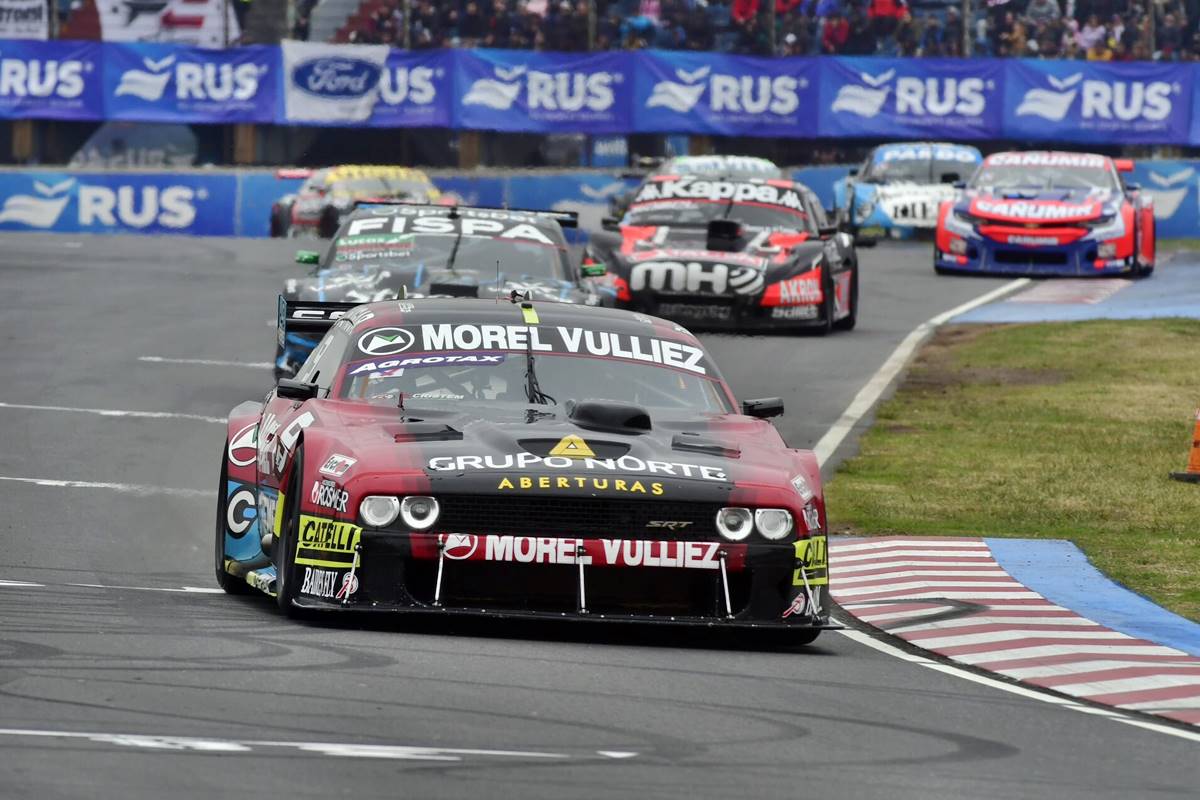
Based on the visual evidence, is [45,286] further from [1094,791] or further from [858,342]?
[1094,791]

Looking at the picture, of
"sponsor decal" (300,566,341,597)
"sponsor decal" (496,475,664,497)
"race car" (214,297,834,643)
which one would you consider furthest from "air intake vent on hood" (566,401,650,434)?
"sponsor decal" (300,566,341,597)

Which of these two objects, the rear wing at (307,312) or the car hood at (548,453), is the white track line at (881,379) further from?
the car hood at (548,453)

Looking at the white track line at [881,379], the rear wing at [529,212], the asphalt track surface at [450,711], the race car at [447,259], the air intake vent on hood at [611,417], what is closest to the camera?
the asphalt track surface at [450,711]

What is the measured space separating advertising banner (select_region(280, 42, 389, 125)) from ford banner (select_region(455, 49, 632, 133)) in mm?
1360

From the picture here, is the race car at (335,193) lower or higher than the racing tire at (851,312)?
lower

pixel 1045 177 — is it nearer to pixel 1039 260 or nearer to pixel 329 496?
pixel 1039 260

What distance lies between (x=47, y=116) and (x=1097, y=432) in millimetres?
23879

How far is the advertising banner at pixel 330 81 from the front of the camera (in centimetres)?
3566

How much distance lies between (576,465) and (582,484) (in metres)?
0.14

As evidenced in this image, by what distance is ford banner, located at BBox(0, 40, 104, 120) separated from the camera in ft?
118

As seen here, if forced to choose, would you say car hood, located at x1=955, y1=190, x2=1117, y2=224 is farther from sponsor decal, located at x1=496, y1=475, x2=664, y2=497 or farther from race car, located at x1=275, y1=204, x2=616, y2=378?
sponsor decal, located at x1=496, y1=475, x2=664, y2=497

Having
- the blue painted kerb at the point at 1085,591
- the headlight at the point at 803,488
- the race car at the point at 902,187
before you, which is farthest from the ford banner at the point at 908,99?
the headlight at the point at 803,488

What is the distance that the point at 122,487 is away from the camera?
12266mm

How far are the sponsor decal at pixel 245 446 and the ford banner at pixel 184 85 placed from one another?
2700cm
